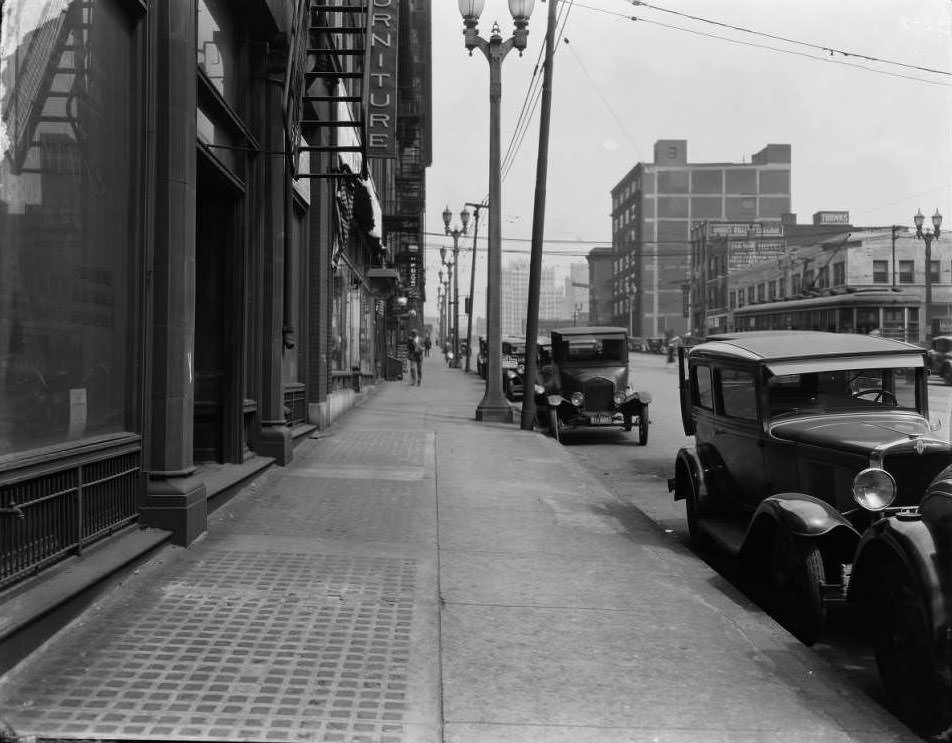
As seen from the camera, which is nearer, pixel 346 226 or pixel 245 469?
pixel 245 469

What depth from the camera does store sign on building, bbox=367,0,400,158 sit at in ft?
56.8

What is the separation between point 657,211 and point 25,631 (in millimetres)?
117516

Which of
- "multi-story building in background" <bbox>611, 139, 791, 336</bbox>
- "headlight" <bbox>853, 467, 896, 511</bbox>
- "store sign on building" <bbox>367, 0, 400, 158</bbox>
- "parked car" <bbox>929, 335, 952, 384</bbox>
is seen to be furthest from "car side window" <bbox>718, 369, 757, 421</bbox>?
"multi-story building in background" <bbox>611, 139, 791, 336</bbox>

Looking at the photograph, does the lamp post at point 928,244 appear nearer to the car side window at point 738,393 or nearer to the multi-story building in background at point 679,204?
the car side window at point 738,393

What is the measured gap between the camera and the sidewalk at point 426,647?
404 centimetres

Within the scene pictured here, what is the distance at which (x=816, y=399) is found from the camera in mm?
7164

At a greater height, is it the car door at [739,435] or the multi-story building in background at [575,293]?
the multi-story building in background at [575,293]

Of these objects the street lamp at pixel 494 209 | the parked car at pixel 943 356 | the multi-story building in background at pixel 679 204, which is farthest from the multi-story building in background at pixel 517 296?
the street lamp at pixel 494 209

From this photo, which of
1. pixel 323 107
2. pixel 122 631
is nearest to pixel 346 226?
pixel 323 107

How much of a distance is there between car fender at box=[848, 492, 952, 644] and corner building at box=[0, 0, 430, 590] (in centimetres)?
428

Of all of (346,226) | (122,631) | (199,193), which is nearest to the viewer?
(122,631)

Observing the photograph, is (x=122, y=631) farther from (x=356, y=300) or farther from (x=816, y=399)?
(x=356, y=300)

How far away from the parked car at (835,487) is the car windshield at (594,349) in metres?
9.25

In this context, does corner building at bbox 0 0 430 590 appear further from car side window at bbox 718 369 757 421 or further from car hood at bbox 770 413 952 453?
car hood at bbox 770 413 952 453
